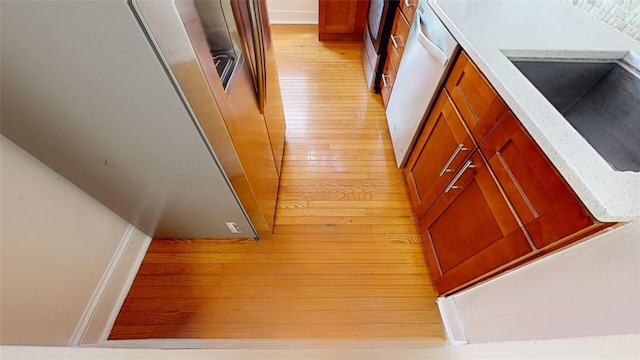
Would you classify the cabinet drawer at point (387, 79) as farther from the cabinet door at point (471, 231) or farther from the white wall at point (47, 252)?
the white wall at point (47, 252)

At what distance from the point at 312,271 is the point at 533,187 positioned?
3.27ft

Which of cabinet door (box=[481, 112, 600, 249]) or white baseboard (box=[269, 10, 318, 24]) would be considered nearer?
cabinet door (box=[481, 112, 600, 249])

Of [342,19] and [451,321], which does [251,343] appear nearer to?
[451,321]

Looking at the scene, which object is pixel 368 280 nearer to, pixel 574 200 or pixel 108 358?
pixel 574 200

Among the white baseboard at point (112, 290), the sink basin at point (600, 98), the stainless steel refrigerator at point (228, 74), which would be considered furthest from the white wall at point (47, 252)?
the sink basin at point (600, 98)

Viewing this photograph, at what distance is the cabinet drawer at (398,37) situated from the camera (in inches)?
62.7

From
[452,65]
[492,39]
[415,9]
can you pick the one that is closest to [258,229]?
[452,65]

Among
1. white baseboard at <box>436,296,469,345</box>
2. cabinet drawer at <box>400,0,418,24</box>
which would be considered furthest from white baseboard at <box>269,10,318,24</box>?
white baseboard at <box>436,296,469,345</box>

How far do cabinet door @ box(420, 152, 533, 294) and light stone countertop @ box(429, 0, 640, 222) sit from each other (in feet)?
0.72

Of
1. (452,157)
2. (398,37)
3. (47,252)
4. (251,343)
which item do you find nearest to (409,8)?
(398,37)

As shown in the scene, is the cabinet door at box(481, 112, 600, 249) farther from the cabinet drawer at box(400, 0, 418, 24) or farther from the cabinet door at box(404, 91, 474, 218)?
the cabinet drawer at box(400, 0, 418, 24)

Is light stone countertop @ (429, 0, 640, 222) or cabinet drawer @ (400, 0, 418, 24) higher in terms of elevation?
cabinet drawer @ (400, 0, 418, 24)

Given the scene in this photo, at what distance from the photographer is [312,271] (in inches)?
53.2

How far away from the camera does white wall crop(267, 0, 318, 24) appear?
10.6 ft
